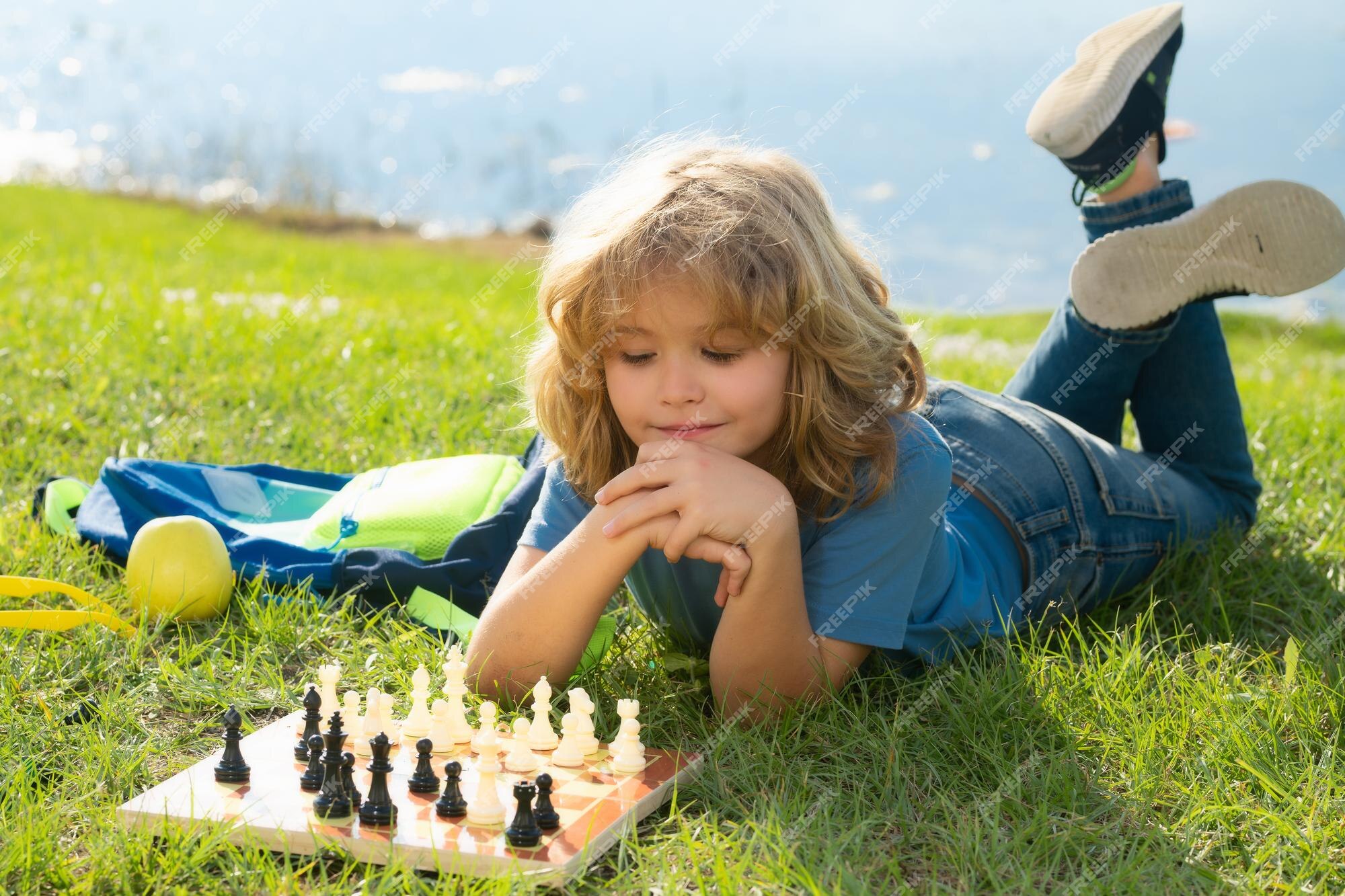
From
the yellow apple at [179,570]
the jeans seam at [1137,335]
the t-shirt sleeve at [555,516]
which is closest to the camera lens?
the t-shirt sleeve at [555,516]

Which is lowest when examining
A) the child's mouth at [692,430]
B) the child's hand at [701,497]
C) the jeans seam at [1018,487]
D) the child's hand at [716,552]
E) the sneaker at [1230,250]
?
the jeans seam at [1018,487]

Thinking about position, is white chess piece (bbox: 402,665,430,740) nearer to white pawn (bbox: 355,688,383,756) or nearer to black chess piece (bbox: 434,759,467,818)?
white pawn (bbox: 355,688,383,756)

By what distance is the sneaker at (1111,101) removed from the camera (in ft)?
11.2

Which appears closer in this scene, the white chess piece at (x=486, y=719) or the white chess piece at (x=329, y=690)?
the white chess piece at (x=486, y=719)

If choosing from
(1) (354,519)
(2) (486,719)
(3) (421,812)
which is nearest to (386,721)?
(2) (486,719)

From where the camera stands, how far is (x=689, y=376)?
2264mm

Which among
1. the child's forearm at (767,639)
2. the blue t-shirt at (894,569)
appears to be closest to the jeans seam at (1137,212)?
the blue t-shirt at (894,569)

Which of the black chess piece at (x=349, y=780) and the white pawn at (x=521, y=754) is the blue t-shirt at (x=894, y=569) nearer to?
the white pawn at (x=521, y=754)

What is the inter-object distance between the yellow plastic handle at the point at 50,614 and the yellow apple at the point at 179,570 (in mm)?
99

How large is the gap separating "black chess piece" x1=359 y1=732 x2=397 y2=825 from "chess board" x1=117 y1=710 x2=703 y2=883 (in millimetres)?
16

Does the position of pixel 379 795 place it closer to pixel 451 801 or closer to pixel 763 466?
pixel 451 801

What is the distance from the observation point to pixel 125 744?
236 cm

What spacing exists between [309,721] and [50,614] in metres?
0.93

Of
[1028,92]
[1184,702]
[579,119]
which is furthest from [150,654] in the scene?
[579,119]
